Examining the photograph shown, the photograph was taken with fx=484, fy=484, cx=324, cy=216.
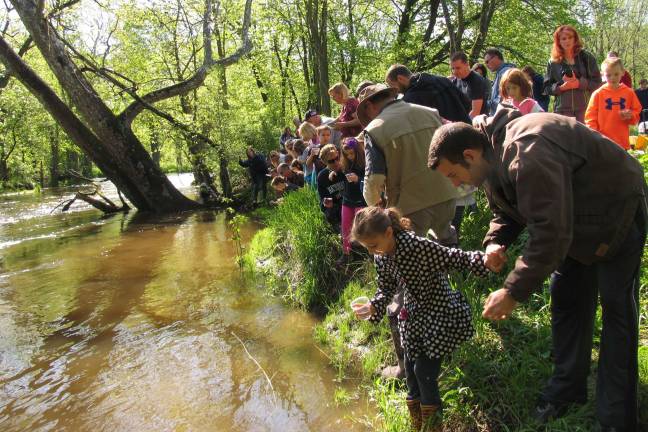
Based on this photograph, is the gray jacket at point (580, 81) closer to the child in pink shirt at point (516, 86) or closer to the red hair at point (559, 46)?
the red hair at point (559, 46)

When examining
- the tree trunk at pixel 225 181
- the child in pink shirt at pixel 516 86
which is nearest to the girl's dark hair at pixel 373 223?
the child in pink shirt at pixel 516 86

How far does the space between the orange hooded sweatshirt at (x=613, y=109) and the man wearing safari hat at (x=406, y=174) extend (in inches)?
101

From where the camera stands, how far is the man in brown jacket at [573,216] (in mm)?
1932

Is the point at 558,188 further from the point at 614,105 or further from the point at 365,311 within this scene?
the point at 614,105

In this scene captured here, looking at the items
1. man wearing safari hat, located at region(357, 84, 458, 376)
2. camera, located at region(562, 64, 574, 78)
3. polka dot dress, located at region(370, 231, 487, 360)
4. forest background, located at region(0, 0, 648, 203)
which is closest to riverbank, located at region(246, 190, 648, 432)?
man wearing safari hat, located at region(357, 84, 458, 376)

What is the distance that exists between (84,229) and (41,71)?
23654 mm

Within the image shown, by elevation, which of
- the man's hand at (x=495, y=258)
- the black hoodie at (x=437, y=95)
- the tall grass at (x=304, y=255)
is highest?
the black hoodie at (x=437, y=95)

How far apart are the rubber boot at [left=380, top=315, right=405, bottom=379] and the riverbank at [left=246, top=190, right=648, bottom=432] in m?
0.08

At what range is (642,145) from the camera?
19.7 ft

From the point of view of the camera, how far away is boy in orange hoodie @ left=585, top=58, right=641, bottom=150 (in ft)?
16.3

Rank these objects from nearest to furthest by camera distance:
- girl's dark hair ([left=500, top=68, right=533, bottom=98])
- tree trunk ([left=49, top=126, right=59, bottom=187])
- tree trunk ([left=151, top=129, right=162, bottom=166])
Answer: girl's dark hair ([left=500, top=68, right=533, bottom=98]) → tree trunk ([left=151, top=129, right=162, bottom=166]) → tree trunk ([left=49, top=126, right=59, bottom=187])

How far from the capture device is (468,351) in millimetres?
3361

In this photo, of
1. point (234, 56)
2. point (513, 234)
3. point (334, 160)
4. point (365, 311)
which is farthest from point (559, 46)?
point (234, 56)

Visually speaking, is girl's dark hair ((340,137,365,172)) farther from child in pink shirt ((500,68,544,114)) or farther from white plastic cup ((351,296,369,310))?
white plastic cup ((351,296,369,310))
